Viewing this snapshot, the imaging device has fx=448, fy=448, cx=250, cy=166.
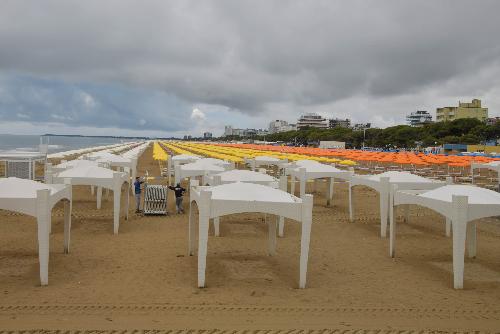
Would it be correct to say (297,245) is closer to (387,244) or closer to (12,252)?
(387,244)

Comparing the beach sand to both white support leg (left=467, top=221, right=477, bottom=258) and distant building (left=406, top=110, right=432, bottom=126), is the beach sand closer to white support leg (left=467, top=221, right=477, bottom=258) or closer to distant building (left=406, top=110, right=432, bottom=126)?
white support leg (left=467, top=221, right=477, bottom=258)

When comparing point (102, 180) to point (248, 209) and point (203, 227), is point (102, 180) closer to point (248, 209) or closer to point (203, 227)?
point (203, 227)

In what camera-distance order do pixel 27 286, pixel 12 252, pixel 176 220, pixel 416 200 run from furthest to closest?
pixel 176 220 < pixel 12 252 < pixel 416 200 < pixel 27 286

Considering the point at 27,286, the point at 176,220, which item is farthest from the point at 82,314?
the point at 176,220

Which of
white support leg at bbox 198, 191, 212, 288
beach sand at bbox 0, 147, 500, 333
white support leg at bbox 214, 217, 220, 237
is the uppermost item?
white support leg at bbox 198, 191, 212, 288

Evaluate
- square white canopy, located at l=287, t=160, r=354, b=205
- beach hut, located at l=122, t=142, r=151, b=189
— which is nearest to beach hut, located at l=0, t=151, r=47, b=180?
beach hut, located at l=122, t=142, r=151, b=189

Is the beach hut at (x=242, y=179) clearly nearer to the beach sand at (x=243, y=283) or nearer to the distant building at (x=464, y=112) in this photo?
the beach sand at (x=243, y=283)

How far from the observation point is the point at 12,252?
10680 millimetres

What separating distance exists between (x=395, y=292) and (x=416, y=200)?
245cm

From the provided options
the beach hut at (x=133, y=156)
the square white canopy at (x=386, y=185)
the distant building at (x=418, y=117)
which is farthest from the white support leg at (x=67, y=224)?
the distant building at (x=418, y=117)

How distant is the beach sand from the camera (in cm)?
676

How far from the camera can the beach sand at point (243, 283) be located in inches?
266

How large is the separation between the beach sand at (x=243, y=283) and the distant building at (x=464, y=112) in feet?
374

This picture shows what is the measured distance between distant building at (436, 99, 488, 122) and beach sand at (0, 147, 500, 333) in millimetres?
114129
